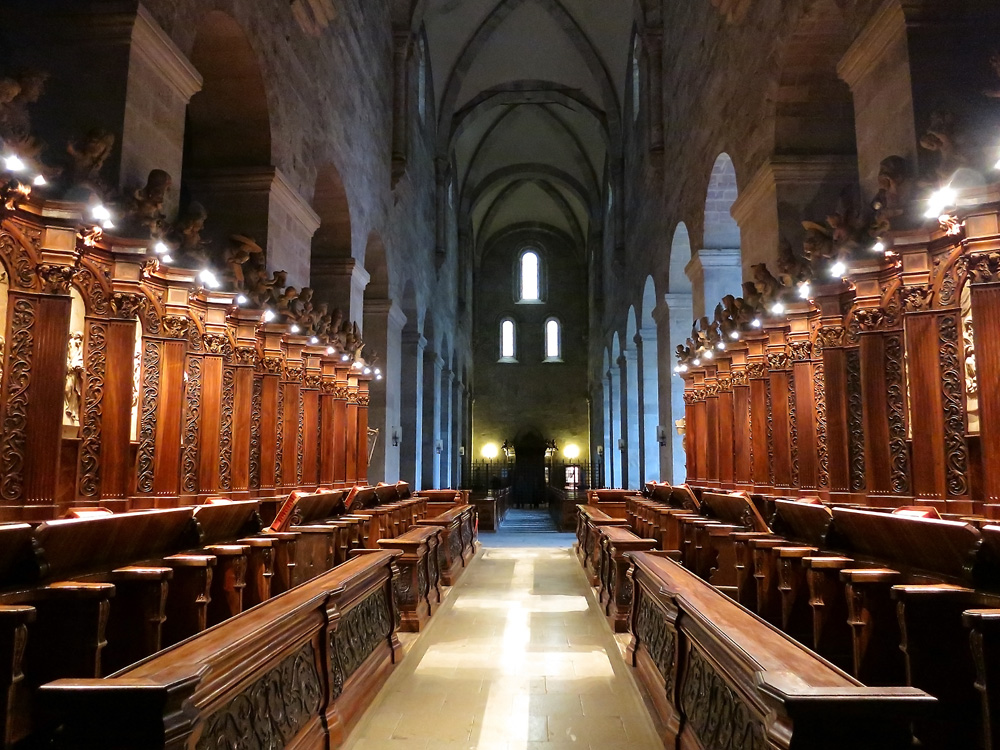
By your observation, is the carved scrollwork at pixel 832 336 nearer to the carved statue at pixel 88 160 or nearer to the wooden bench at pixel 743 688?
the wooden bench at pixel 743 688

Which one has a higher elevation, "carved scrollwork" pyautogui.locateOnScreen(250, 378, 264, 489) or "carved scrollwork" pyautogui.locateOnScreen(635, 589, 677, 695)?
"carved scrollwork" pyautogui.locateOnScreen(250, 378, 264, 489)

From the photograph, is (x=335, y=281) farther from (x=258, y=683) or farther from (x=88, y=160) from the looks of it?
(x=258, y=683)

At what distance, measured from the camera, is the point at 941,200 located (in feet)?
15.8

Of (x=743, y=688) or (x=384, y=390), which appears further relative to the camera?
(x=384, y=390)

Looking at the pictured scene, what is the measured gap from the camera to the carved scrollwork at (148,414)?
→ 19.8ft

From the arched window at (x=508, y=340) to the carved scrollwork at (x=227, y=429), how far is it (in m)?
27.2

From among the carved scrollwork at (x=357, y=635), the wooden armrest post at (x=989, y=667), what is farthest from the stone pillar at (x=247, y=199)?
the wooden armrest post at (x=989, y=667)

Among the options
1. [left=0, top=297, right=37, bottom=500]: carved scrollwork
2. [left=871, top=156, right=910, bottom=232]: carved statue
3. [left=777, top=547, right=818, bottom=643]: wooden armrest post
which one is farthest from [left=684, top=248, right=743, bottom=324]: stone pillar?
[left=0, top=297, right=37, bottom=500]: carved scrollwork

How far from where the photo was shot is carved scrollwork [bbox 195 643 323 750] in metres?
2.35

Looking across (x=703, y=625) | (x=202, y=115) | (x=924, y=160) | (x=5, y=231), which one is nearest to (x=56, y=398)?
(x=5, y=231)

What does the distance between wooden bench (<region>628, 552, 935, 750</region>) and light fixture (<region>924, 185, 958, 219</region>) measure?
2.84 m

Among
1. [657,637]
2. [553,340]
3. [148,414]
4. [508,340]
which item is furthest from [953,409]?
[508,340]

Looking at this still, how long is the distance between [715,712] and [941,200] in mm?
3763

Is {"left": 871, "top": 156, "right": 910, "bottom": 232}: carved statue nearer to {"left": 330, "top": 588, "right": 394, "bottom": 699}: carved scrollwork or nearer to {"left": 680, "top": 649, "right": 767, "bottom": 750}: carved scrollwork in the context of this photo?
{"left": 680, "top": 649, "right": 767, "bottom": 750}: carved scrollwork
